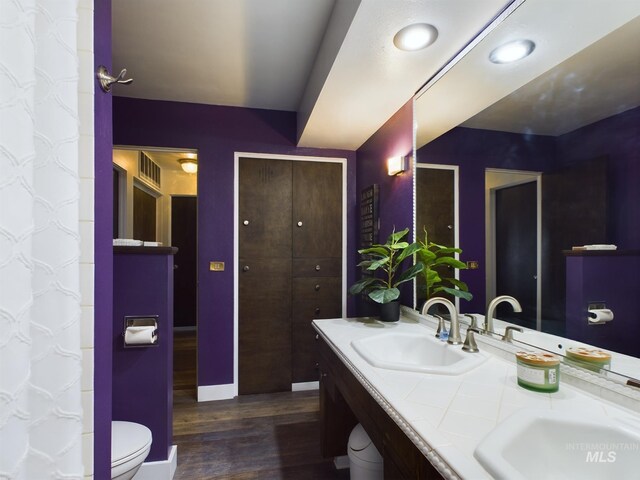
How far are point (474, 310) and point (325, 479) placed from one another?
1.23 meters

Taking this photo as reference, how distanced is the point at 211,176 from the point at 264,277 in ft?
3.32

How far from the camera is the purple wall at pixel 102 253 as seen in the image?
3.12ft

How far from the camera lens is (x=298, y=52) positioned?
2.13 meters

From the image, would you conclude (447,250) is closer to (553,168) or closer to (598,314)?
(553,168)

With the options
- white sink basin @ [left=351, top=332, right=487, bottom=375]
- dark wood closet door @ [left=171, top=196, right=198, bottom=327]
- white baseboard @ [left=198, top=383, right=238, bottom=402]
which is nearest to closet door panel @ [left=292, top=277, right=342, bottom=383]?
white baseboard @ [left=198, top=383, right=238, bottom=402]

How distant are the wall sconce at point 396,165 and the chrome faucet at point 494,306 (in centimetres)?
112

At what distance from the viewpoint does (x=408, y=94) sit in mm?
2029

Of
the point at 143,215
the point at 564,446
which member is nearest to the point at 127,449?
the point at 564,446

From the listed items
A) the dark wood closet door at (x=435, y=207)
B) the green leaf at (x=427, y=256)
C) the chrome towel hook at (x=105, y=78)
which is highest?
the chrome towel hook at (x=105, y=78)

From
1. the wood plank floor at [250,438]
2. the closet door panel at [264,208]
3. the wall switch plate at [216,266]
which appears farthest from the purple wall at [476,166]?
the wall switch plate at [216,266]
